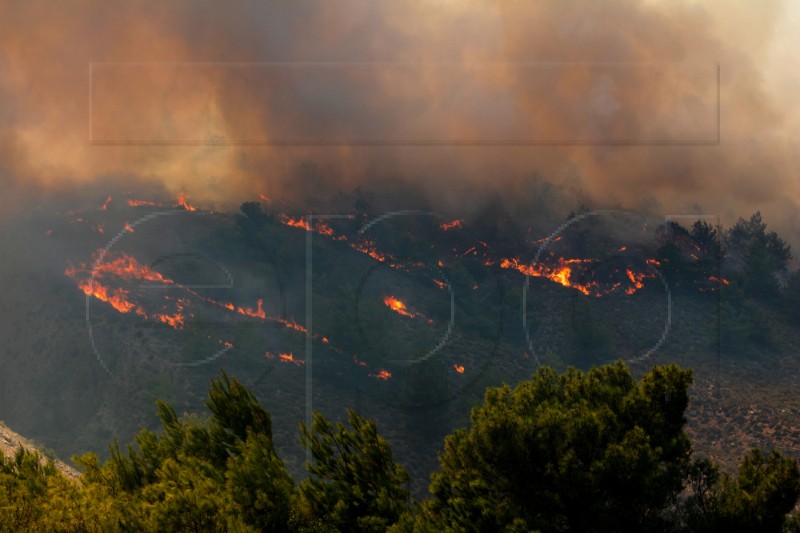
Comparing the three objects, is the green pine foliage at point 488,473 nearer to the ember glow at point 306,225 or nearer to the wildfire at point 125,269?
the wildfire at point 125,269

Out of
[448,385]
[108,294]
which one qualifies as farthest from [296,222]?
[448,385]

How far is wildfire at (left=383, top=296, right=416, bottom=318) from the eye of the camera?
8831 cm

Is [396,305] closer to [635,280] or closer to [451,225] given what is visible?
[451,225]

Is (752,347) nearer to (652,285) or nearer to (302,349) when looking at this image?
(652,285)

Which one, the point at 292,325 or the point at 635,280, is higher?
the point at 635,280

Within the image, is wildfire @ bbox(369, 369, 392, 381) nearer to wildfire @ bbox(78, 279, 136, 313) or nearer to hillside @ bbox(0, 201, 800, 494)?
hillside @ bbox(0, 201, 800, 494)

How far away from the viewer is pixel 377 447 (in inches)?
906

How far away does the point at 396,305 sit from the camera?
294 feet

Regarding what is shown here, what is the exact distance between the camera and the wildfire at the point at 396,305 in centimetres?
8831

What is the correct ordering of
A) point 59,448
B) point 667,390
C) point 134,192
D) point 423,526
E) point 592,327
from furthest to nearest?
point 134,192 → point 592,327 → point 59,448 → point 667,390 → point 423,526

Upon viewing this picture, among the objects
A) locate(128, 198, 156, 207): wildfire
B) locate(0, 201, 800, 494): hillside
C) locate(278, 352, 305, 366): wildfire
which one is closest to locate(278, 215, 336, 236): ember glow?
locate(0, 201, 800, 494): hillside

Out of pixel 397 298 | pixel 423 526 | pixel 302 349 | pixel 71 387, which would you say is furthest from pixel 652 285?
pixel 423 526

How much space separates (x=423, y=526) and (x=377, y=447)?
318 cm

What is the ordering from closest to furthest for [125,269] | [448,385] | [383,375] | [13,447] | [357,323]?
[13,447] → [448,385] → [357,323] → [383,375] → [125,269]
